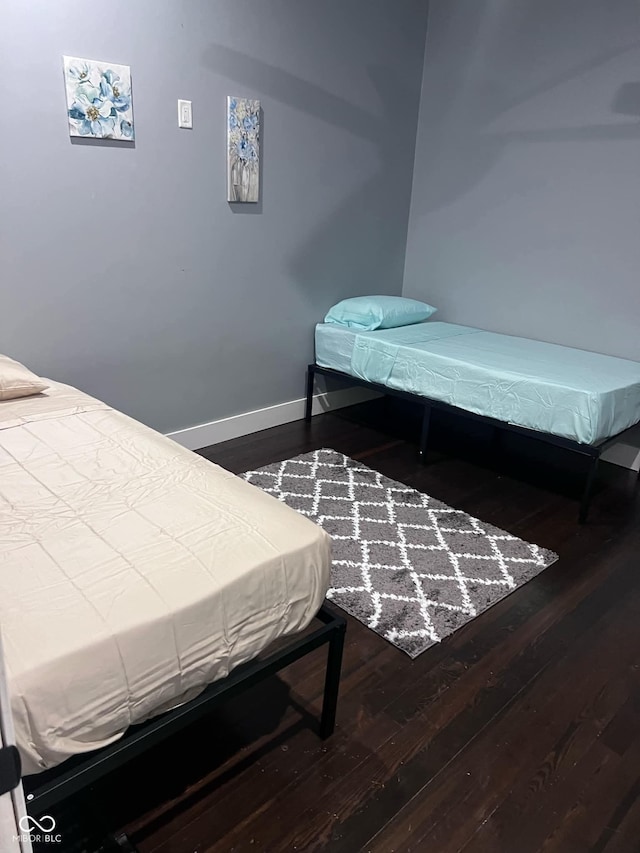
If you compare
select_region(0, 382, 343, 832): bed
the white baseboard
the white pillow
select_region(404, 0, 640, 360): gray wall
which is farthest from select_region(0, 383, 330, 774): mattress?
select_region(404, 0, 640, 360): gray wall

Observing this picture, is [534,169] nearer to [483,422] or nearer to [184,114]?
[483,422]

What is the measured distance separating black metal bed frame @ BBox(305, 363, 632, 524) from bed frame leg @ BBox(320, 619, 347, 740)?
1645 mm

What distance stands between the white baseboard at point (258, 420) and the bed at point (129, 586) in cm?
143

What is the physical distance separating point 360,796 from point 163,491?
0.92 metres

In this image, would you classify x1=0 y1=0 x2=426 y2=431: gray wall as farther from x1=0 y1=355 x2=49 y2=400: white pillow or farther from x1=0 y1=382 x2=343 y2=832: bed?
x1=0 y1=382 x2=343 y2=832: bed

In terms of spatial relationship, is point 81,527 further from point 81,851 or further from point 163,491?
point 81,851

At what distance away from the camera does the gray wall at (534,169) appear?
3.19 meters

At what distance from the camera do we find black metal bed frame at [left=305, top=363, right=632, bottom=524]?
2.72 m

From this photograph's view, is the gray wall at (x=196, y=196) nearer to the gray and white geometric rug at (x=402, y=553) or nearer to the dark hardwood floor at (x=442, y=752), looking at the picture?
the gray and white geometric rug at (x=402, y=553)

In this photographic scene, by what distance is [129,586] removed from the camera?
1.23 m

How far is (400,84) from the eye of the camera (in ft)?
12.4

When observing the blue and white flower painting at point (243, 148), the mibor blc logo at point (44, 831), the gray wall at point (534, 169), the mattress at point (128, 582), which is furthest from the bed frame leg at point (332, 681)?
the gray wall at point (534, 169)

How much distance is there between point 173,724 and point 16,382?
59.4 inches

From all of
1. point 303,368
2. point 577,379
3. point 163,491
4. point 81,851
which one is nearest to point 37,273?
point 163,491
